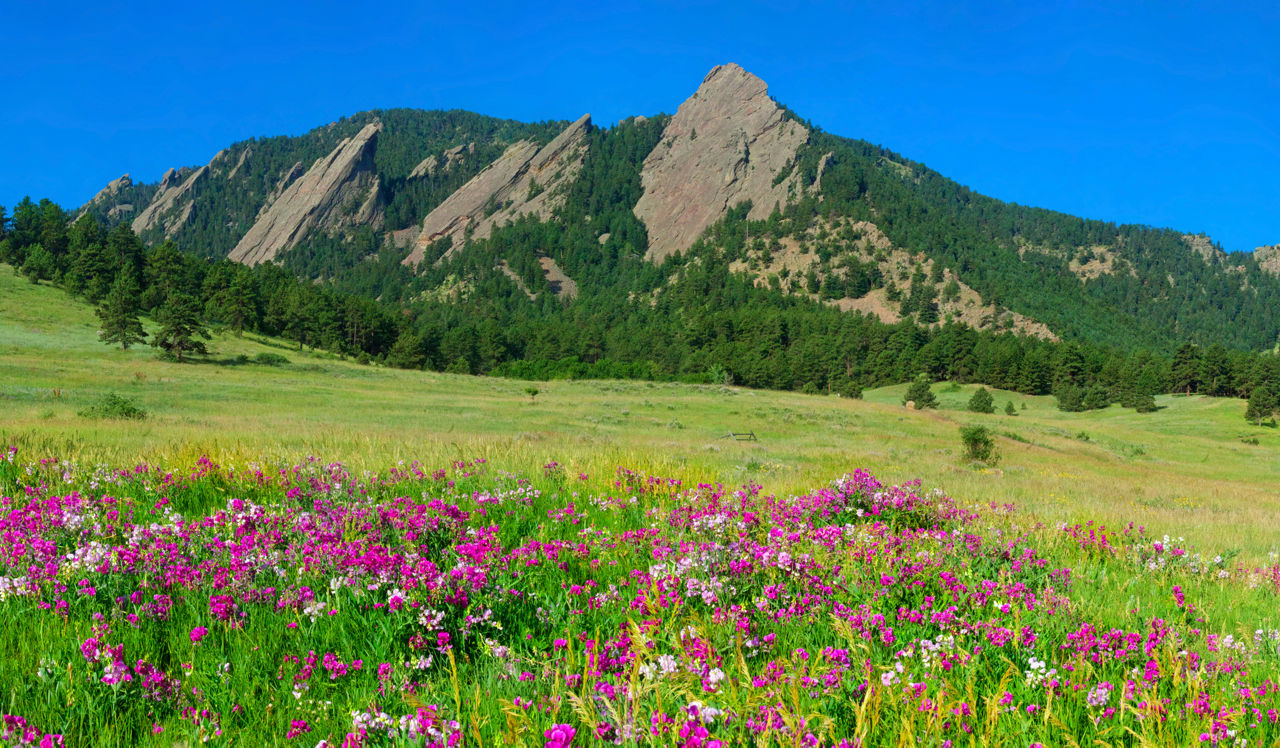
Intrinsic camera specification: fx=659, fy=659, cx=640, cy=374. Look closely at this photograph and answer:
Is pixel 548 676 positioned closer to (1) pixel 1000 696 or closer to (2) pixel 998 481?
(1) pixel 1000 696

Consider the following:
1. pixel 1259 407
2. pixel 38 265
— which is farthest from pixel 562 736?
pixel 38 265

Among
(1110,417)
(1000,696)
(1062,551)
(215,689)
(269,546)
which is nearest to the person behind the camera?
(1000,696)

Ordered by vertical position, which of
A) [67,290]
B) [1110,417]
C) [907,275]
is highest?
[907,275]

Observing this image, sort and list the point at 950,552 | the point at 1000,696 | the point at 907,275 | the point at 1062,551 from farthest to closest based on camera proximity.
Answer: the point at 907,275 → the point at 1062,551 → the point at 950,552 → the point at 1000,696

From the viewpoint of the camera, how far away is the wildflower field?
2.60 m

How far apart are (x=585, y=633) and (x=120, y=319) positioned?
79.8 metres

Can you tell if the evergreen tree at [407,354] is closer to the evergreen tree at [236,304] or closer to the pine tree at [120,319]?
the evergreen tree at [236,304]

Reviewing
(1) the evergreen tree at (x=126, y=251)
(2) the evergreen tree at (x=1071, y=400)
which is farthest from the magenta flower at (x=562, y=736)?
(1) the evergreen tree at (x=126, y=251)

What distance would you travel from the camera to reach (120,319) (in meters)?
64.8

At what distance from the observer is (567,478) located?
25.9 ft

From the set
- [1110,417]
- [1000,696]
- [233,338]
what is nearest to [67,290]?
[233,338]

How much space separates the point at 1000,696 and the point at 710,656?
120 centimetres

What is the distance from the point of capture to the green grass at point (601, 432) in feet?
33.6

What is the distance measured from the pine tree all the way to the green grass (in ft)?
7.43
